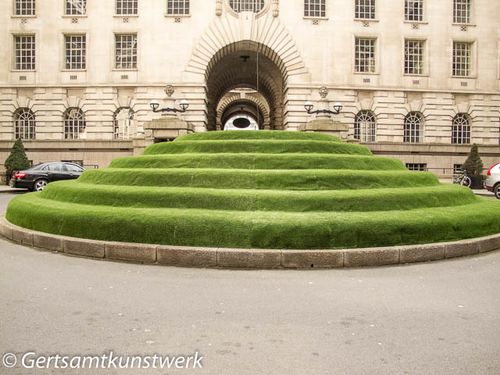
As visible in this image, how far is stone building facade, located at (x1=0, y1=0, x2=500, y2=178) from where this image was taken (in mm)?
36938

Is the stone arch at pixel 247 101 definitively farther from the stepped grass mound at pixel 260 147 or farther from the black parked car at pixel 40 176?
the stepped grass mound at pixel 260 147

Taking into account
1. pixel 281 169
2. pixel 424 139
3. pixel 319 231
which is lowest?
pixel 319 231

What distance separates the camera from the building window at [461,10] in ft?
128

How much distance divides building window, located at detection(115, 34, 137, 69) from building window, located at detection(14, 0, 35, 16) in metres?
8.04

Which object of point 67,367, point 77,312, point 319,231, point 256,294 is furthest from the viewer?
point 319,231

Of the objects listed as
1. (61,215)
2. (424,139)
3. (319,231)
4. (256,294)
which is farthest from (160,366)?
(424,139)

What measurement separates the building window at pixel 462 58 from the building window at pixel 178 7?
79.4ft

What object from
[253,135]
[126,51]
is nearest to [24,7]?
[126,51]

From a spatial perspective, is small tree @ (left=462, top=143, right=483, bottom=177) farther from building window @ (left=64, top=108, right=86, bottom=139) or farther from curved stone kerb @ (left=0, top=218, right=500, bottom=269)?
building window @ (left=64, top=108, right=86, bottom=139)

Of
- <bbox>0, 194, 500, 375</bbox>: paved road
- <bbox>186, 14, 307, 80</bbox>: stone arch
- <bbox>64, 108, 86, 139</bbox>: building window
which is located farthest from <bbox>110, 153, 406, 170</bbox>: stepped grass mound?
<bbox>64, 108, 86, 139</bbox>: building window

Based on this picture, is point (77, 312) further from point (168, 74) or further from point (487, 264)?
point (168, 74)

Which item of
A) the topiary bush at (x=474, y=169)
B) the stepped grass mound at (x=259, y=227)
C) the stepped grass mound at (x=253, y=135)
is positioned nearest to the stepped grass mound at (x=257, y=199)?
the stepped grass mound at (x=259, y=227)

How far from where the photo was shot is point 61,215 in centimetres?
1003

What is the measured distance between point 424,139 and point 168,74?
912 inches
